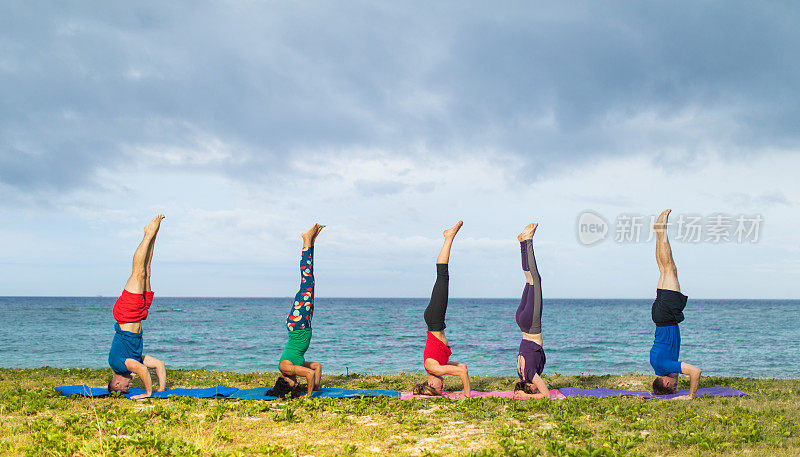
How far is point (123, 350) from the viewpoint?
32.6 feet

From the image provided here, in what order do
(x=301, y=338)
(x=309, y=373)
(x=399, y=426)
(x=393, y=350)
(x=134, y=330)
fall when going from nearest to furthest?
(x=399, y=426) → (x=309, y=373) → (x=301, y=338) → (x=134, y=330) → (x=393, y=350)

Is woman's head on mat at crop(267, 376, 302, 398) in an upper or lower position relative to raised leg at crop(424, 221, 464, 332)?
lower

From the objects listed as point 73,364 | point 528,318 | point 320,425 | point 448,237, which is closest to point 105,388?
point 320,425

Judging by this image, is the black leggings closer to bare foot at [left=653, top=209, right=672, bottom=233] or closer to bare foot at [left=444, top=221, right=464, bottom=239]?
bare foot at [left=444, top=221, right=464, bottom=239]

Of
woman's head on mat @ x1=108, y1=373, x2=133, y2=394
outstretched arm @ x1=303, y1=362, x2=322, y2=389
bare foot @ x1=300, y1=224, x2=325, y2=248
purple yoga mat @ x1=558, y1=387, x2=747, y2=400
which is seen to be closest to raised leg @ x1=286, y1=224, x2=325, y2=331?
bare foot @ x1=300, y1=224, x2=325, y2=248

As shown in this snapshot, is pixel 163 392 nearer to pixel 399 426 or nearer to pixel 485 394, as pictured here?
pixel 399 426

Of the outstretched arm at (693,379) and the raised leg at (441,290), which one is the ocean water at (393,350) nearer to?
the raised leg at (441,290)

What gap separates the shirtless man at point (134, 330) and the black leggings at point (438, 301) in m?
5.35

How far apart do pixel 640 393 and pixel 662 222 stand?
11.5 feet

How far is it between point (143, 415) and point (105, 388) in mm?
3075

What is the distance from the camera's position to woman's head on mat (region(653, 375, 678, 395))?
1009 centimetres

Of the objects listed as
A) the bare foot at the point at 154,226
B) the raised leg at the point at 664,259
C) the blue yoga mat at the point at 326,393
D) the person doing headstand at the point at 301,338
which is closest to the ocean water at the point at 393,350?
the blue yoga mat at the point at 326,393

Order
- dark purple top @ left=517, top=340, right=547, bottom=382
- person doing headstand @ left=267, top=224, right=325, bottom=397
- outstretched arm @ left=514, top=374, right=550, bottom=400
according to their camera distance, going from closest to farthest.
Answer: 1. outstretched arm @ left=514, top=374, right=550, bottom=400
2. person doing headstand @ left=267, top=224, right=325, bottom=397
3. dark purple top @ left=517, top=340, right=547, bottom=382

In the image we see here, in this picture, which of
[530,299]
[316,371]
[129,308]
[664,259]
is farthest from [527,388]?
[129,308]
